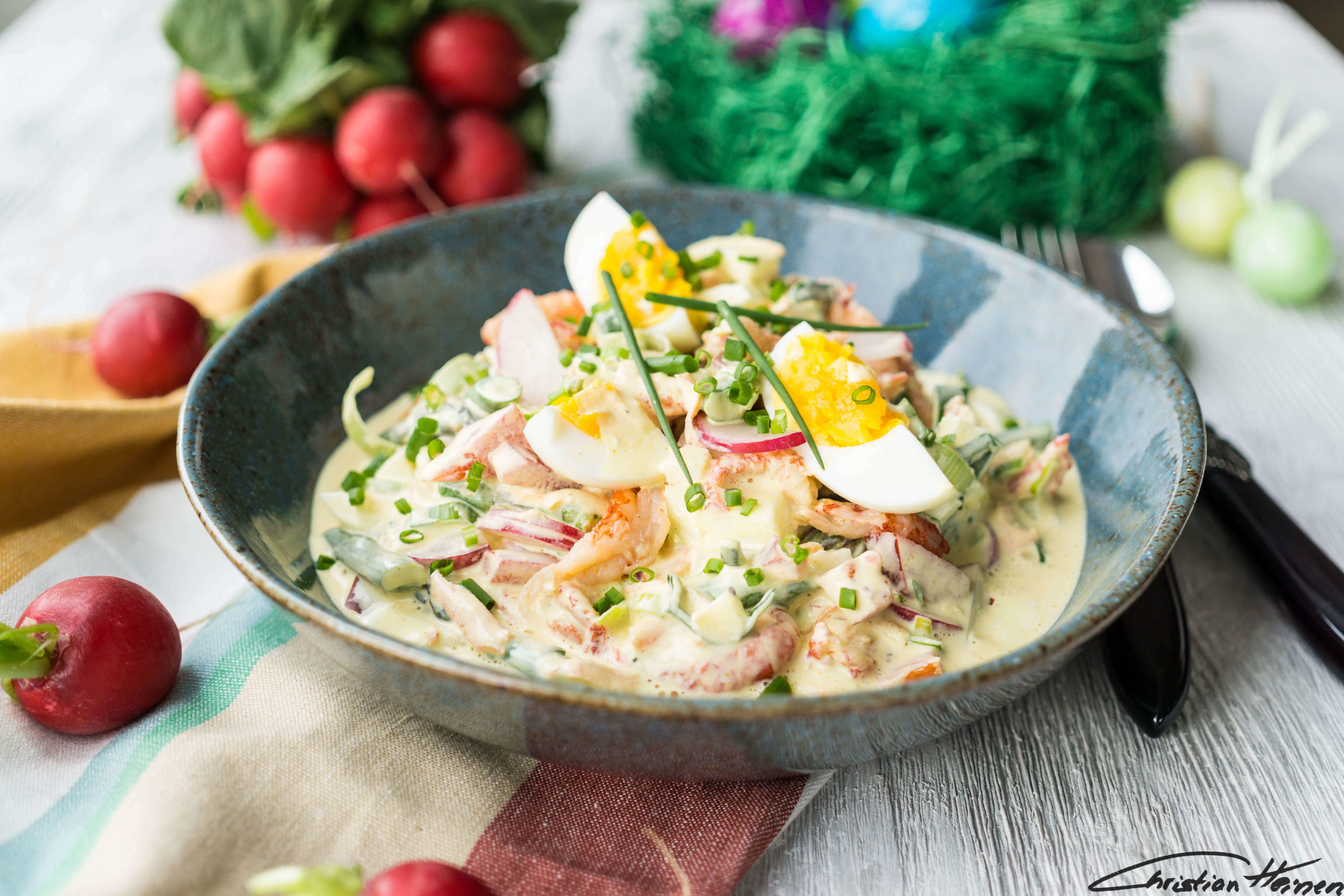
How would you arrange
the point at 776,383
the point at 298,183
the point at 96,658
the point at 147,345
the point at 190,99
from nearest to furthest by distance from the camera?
the point at 96,658 < the point at 776,383 < the point at 147,345 < the point at 298,183 < the point at 190,99

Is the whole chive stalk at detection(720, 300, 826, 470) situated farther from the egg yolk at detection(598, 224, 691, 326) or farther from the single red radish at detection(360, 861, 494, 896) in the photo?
the single red radish at detection(360, 861, 494, 896)

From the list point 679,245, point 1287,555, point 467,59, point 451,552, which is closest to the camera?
point 451,552

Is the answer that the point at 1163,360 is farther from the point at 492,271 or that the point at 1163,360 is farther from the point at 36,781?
the point at 36,781

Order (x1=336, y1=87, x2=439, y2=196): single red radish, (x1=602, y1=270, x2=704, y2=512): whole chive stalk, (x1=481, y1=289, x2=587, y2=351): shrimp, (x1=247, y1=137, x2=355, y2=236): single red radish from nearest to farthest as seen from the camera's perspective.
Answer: (x1=602, y1=270, x2=704, y2=512): whole chive stalk → (x1=481, y1=289, x2=587, y2=351): shrimp → (x1=336, y1=87, x2=439, y2=196): single red radish → (x1=247, y1=137, x2=355, y2=236): single red radish

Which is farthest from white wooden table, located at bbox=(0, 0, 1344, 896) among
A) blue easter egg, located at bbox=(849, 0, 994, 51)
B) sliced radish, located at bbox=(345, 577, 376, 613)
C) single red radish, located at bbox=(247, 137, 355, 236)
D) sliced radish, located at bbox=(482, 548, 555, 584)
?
blue easter egg, located at bbox=(849, 0, 994, 51)

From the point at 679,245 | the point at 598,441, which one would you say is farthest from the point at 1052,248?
the point at 598,441

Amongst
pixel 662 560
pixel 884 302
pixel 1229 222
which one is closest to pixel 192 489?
pixel 662 560

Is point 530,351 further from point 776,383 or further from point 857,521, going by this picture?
point 857,521
